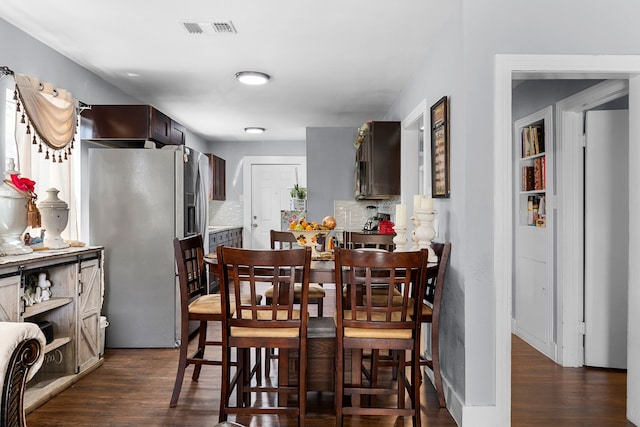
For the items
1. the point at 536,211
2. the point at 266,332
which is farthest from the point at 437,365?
the point at 536,211

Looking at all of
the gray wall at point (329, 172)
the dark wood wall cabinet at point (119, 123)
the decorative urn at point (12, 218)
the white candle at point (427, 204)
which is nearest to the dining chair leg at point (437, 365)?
the white candle at point (427, 204)

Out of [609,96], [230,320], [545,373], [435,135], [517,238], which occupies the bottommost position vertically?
[545,373]

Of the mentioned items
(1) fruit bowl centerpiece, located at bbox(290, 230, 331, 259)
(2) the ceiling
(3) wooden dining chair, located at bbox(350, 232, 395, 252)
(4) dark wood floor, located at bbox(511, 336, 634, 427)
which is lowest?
(4) dark wood floor, located at bbox(511, 336, 634, 427)

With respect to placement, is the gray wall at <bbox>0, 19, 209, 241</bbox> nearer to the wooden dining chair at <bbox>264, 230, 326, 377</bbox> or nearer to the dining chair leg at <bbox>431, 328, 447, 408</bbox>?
the wooden dining chair at <bbox>264, 230, 326, 377</bbox>

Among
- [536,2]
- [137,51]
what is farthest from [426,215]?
[137,51]

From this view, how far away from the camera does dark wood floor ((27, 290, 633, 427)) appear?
263 centimetres

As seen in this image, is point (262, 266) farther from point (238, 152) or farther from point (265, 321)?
point (238, 152)

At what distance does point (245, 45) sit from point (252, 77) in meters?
0.72

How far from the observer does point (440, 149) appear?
3.12 metres

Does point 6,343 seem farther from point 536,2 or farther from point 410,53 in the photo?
point 410,53

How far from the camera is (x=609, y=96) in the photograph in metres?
3.17

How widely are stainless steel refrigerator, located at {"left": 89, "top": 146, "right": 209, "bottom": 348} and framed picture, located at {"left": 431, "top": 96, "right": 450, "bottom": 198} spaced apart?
7.10ft

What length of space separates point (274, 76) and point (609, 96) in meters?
2.71

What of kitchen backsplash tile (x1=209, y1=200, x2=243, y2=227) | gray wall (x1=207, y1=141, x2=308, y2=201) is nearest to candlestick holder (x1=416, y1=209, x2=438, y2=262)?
gray wall (x1=207, y1=141, x2=308, y2=201)
